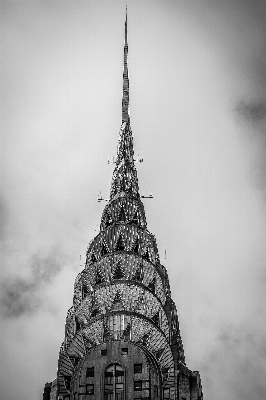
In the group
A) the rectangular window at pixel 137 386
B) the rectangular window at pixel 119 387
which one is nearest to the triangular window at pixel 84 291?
the rectangular window at pixel 119 387

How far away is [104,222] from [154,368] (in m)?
34.6

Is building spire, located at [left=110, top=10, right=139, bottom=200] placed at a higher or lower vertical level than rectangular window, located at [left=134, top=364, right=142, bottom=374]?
higher

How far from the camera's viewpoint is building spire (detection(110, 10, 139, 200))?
452 ft

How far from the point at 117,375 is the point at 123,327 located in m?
6.91

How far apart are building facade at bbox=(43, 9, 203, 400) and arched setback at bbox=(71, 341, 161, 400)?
14cm

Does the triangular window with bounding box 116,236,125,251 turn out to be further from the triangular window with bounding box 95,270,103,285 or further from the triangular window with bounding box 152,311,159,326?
the triangular window with bounding box 152,311,159,326

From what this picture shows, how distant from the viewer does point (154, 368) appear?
102125mm

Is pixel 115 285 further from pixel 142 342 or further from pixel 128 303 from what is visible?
pixel 142 342

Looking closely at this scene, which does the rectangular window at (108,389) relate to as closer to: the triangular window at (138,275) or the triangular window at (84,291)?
the triangular window at (84,291)

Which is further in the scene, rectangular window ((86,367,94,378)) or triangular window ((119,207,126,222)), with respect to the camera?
triangular window ((119,207,126,222))

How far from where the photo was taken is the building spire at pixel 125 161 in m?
138

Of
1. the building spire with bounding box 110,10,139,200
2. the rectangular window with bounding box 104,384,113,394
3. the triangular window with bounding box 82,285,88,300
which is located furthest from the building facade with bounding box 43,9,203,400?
the building spire with bounding box 110,10,139,200

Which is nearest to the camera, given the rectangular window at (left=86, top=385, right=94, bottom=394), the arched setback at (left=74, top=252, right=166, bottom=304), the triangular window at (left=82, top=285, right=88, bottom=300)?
the rectangular window at (left=86, top=385, right=94, bottom=394)

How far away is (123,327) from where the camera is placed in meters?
104
